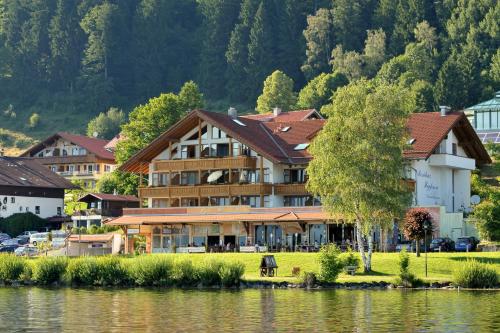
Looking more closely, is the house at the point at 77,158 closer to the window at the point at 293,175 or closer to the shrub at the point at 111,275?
the window at the point at 293,175

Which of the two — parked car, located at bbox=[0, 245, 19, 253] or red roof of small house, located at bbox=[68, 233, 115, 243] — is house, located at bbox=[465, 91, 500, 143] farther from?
parked car, located at bbox=[0, 245, 19, 253]

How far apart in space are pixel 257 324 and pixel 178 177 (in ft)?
168

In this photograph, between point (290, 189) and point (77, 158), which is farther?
point (77, 158)

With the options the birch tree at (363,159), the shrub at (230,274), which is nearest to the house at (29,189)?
the birch tree at (363,159)

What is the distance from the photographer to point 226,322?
48656 millimetres

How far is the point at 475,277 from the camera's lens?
64.8m

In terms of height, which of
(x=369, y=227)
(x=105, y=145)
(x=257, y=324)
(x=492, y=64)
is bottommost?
(x=257, y=324)

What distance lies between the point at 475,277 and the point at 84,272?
24.1m

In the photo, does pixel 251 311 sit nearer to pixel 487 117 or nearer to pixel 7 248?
pixel 7 248

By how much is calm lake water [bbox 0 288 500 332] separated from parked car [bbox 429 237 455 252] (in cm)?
1730

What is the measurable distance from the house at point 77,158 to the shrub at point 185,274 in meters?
84.4

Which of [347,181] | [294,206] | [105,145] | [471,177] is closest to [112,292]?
[347,181]

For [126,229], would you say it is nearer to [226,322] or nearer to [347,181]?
[347,181]

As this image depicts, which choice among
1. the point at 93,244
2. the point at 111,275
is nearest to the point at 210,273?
the point at 111,275
